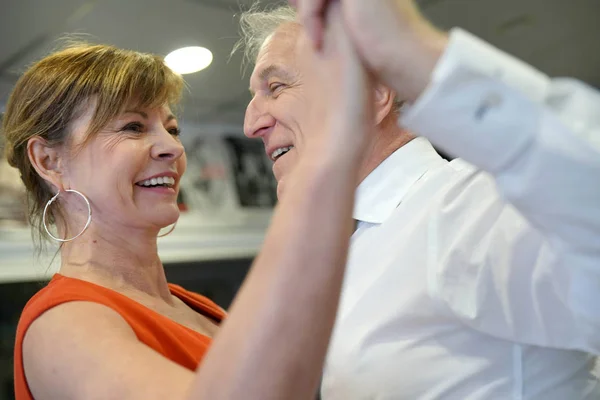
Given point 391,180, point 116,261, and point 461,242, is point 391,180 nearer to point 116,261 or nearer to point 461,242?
point 461,242

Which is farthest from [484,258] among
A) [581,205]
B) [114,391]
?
[114,391]

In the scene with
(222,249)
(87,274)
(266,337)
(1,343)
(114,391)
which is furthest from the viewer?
(222,249)

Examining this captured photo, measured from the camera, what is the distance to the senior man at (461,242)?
52 cm

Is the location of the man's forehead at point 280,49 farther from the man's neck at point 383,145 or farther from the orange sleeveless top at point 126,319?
the orange sleeveless top at point 126,319

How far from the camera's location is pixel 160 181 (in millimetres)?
1160

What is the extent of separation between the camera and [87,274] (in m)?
1.02

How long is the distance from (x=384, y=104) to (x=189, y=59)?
172cm

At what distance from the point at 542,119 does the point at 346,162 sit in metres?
0.17

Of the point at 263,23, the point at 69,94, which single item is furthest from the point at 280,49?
the point at 69,94

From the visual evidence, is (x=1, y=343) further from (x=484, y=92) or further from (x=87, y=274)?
(x=484, y=92)

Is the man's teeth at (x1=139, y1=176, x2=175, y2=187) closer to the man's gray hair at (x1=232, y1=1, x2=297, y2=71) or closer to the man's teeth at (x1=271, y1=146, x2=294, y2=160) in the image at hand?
the man's teeth at (x1=271, y1=146, x2=294, y2=160)

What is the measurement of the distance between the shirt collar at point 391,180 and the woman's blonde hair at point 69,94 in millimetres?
443

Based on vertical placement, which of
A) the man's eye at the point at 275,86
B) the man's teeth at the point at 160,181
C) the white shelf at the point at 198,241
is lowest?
the white shelf at the point at 198,241


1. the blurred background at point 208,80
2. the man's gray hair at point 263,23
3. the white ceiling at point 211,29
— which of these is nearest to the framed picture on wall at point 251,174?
the blurred background at point 208,80
